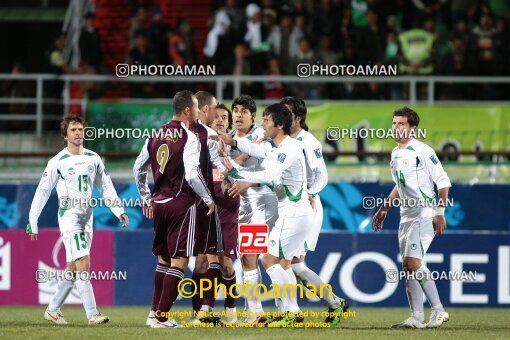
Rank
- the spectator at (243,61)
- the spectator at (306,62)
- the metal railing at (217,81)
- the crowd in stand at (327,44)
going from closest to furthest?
the metal railing at (217,81) → the spectator at (306,62) → the crowd in stand at (327,44) → the spectator at (243,61)

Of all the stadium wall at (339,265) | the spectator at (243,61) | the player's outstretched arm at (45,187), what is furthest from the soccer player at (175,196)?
the spectator at (243,61)

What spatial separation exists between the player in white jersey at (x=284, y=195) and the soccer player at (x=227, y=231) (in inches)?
32.8

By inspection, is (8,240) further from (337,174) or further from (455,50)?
(455,50)

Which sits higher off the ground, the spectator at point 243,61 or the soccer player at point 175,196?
the spectator at point 243,61

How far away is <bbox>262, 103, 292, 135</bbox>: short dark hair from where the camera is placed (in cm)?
1326

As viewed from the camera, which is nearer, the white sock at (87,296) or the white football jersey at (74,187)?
the white sock at (87,296)

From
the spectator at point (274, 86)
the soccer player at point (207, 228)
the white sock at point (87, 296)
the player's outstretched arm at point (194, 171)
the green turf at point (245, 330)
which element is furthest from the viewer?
the spectator at point (274, 86)

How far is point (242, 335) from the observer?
12.5m

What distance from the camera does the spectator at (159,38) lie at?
2139 centimetres

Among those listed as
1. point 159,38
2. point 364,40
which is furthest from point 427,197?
point 159,38

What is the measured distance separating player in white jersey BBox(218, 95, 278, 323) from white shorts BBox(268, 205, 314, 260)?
0.64 metres

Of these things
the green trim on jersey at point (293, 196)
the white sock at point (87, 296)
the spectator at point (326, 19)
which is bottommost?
the white sock at point (87, 296)

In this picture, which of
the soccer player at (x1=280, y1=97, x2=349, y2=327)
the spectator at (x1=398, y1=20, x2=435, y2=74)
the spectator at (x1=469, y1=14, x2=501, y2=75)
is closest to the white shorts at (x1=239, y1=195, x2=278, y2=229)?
the soccer player at (x1=280, y1=97, x2=349, y2=327)

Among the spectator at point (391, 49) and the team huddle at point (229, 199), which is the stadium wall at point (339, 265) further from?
the spectator at point (391, 49)
